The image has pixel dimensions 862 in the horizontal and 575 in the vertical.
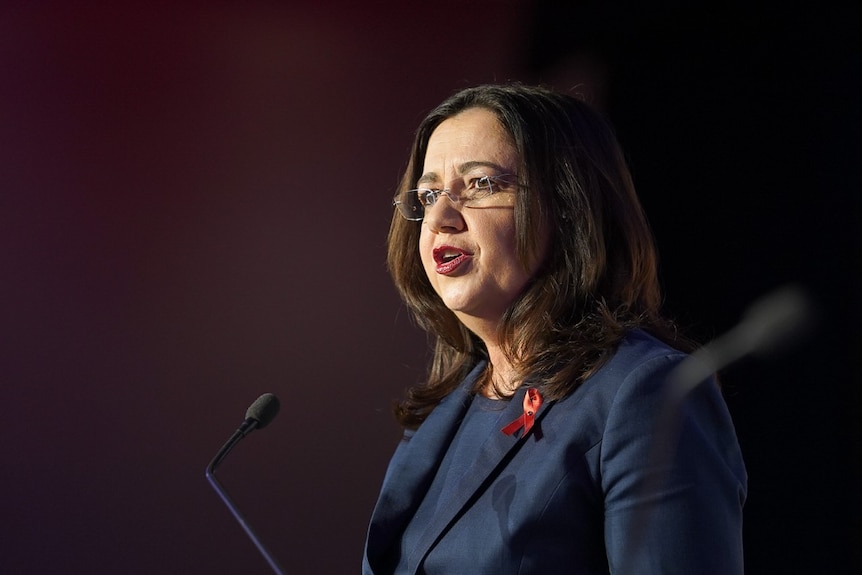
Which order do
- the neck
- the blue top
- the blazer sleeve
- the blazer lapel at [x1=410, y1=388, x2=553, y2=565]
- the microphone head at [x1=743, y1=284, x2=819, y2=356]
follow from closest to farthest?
the blazer sleeve, the blazer lapel at [x1=410, y1=388, x2=553, y2=565], the blue top, the neck, the microphone head at [x1=743, y1=284, x2=819, y2=356]

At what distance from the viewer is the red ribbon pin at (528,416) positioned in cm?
139

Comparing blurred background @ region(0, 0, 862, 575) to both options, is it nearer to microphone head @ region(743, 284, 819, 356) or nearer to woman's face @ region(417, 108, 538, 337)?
microphone head @ region(743, 284, 819, 356)

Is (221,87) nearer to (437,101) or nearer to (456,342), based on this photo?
(437,101)

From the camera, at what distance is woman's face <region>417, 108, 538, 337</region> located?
1.52 m

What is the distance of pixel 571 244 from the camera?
1.53 metres

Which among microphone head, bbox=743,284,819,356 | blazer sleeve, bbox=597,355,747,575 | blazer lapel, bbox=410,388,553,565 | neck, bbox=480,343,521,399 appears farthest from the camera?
microphone head, bbox=743,284,819,356

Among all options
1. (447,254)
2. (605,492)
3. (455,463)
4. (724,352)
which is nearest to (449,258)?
(447,254)

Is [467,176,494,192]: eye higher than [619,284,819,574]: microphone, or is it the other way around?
[467,176,494,192]: eye

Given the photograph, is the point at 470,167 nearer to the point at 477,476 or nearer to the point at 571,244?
the point at 571,244

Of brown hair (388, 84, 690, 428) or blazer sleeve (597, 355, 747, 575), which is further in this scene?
brown hair (388, 84, 690, 428)

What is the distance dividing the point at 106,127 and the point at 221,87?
0.37 m

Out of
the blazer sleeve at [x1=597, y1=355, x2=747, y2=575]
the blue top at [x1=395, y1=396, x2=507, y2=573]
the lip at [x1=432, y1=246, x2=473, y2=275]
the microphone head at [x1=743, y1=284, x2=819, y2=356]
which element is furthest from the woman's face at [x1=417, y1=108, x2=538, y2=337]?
the microphone head at [x1=743, y1=284, x2=819, y2=356]

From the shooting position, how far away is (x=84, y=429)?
8.24 feet

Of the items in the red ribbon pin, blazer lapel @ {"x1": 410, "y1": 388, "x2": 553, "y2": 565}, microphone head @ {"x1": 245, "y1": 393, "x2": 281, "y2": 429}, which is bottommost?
blazer lapel @ {"x1": 410, "y1": 388, "x2": 553, "y2": 565}
